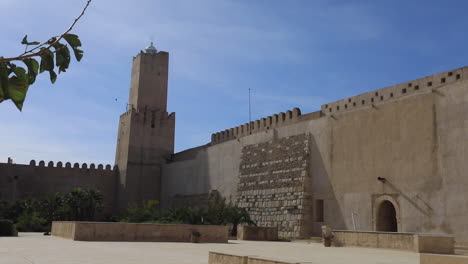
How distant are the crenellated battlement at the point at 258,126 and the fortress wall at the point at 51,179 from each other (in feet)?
24.2

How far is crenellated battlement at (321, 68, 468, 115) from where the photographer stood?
13820mm

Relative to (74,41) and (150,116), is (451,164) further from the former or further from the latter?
(150,116)

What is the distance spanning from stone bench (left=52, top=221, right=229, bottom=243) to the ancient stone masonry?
21.8 feet

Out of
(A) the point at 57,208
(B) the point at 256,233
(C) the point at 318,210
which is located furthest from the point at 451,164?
(A) the point at 57,208

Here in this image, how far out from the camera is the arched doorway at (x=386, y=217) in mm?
15184

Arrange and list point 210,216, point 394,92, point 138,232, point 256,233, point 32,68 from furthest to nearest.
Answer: point 210,216, point 256,233, point 394,92, point 138,232, point 32,68

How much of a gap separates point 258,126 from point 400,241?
12581 millimetres

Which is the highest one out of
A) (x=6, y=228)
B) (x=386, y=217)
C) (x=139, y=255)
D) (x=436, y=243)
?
(x=386, y=217)

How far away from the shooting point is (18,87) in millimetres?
1466

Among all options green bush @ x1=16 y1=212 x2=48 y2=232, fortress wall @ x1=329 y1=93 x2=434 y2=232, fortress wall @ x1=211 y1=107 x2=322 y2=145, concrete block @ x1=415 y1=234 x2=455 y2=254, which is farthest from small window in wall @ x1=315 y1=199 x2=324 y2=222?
green bush @ x1=16 y1=212 x2=48 y2=232

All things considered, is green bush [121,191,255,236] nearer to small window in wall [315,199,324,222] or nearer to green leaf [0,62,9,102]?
small window in wall [315,199,324,222]

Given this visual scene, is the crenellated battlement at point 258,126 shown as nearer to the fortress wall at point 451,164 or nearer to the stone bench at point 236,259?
the fortress wall at point 451,164

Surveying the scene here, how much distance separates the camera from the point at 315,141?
1811 cm

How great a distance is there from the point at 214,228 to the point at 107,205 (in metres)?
17.9
